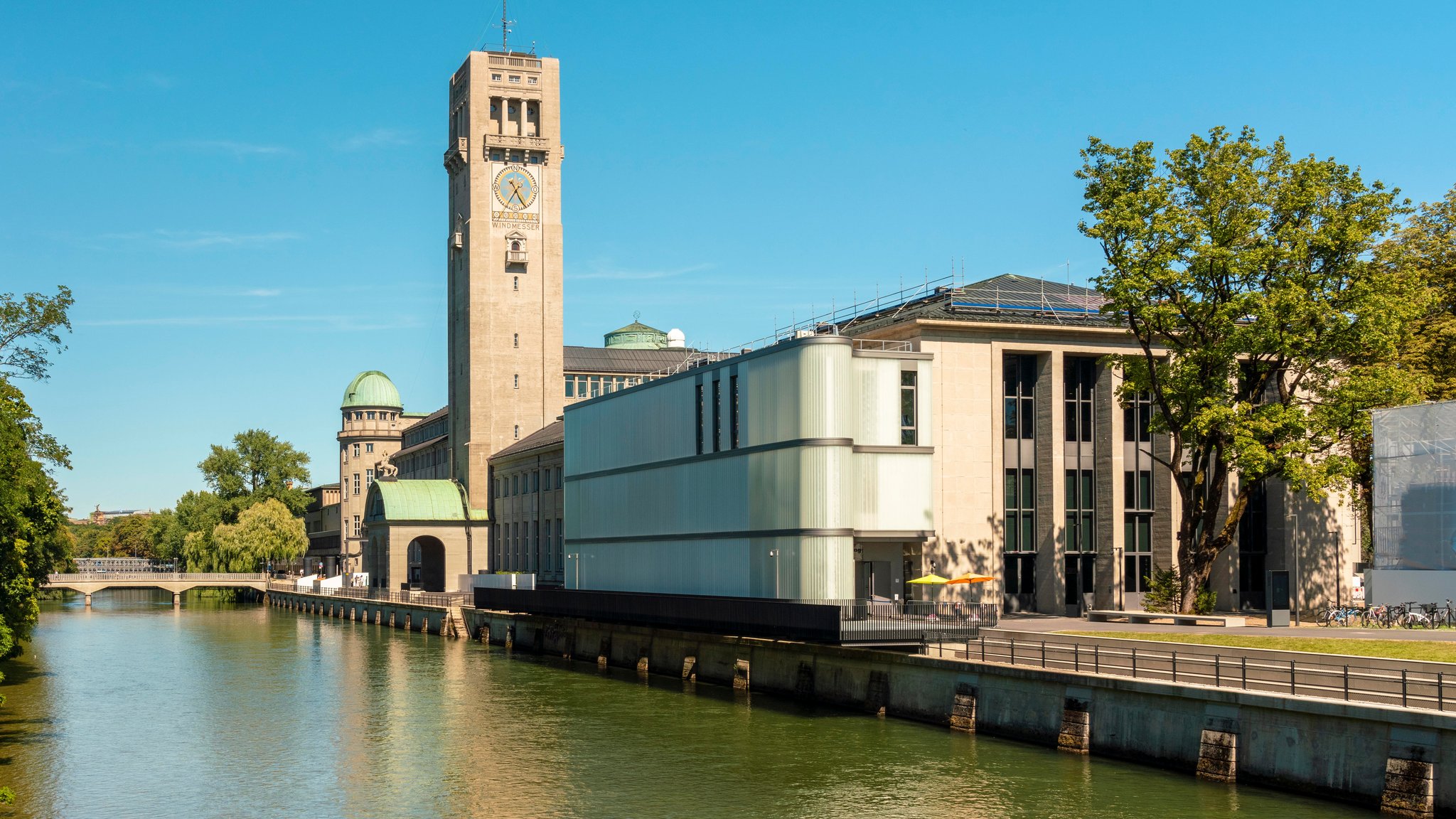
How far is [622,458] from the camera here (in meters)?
68.2

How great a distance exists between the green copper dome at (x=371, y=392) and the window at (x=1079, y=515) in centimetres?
13885

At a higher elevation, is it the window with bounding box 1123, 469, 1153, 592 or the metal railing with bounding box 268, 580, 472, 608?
the window with bounding box 1123, 469, 1153, 592

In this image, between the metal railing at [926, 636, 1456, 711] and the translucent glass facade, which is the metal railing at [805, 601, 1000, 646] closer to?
the metal railing at [926, 636, 1456, 711]

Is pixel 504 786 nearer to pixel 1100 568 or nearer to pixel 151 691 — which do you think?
pixel 151 691

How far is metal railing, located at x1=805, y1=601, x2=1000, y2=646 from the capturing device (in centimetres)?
4478

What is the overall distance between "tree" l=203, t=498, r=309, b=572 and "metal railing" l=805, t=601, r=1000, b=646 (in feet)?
434

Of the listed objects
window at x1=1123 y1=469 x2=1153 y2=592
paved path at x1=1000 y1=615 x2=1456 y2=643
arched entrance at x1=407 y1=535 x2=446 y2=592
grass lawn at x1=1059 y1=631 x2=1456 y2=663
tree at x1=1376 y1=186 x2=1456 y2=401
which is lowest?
arched entrance at x1=407 y1=535 x2=446 y2=592

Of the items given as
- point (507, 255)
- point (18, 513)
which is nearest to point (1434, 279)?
point (18, 513)

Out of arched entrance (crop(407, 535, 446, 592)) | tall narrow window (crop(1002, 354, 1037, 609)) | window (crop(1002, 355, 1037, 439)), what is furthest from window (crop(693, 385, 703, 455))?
arched entrance (crop(407, 535, 446, 592))

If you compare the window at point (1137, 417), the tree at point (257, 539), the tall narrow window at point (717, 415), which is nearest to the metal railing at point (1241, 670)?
the tall narrow window at point (717, 415)

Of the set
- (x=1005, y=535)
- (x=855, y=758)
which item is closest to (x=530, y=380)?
(x=1005, y=535)

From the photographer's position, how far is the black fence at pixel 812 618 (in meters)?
45.0

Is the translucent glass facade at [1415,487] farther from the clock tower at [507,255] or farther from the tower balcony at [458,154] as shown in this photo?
the tower balcony at [458,154]

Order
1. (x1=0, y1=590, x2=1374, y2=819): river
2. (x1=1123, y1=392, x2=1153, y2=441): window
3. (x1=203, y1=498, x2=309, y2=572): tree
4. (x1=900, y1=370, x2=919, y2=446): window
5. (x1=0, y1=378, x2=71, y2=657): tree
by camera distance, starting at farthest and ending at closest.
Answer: (x1=203, y1=498, x2=309, y2=572): tree < (x1=1123, y1=392, x2=1153, y2=441): window < (x1=900, y1=370, x2=919, y2=446): window < (x1=0, y1=378, x2=71, y2=657): tree < (x1=0, y1=590, x2=1374, y2=819): river
